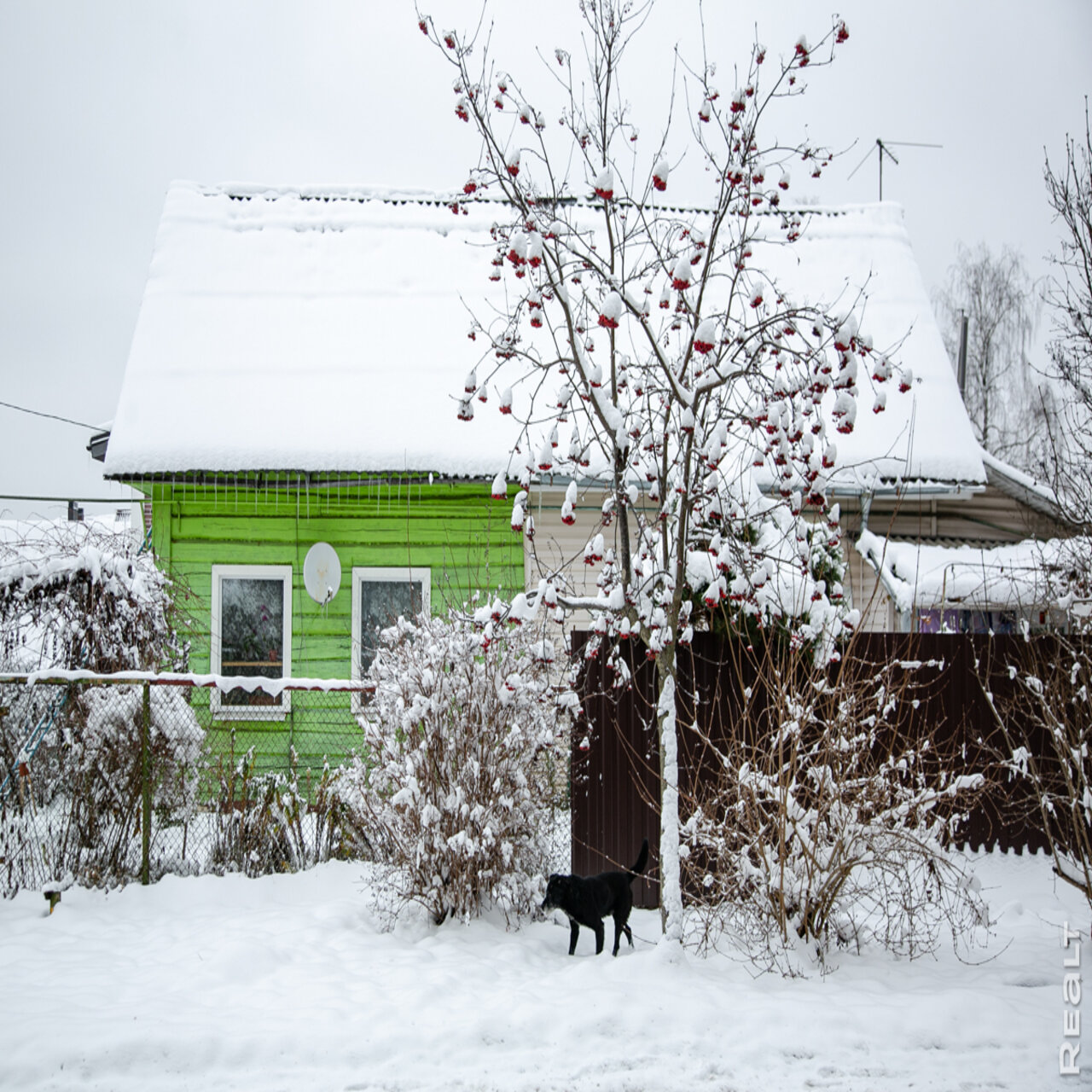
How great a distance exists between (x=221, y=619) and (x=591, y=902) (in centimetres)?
604

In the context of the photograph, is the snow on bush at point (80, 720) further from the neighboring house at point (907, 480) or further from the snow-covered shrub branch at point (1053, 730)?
the snow-covered shrub branch at point (1053, 730)

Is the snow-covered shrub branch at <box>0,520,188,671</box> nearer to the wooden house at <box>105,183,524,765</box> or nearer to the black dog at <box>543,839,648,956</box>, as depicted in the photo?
the wooden house at <box>105,183,524,765</box>

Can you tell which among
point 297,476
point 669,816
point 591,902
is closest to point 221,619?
point 297,476

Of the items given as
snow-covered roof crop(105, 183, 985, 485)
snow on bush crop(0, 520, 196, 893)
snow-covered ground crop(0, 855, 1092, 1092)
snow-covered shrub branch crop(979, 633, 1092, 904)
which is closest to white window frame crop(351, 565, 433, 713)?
snow-covered roof crop(105, 183, 985, 485)

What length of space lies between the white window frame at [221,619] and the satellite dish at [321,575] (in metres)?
0.22

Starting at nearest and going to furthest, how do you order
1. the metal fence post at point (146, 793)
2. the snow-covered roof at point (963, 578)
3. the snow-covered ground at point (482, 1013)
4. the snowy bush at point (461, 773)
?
the snow-covered ground at point (482, 1013) < the snowy bush at point (461, 773) < the metal fence post at point (146, 793) < the snow-covered roof at point (963, 578)

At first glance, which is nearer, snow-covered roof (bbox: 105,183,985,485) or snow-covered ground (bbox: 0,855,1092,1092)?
snow-covered ground (bbox: 0,855,1092,1092)

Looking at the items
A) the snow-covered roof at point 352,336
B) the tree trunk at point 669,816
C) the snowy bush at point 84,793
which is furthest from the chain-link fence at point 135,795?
the snow-covered roof at point 352,336

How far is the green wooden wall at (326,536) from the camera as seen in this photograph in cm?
998

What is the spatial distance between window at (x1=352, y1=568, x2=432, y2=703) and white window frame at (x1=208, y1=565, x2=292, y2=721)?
67cm

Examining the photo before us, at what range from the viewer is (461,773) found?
5.77m

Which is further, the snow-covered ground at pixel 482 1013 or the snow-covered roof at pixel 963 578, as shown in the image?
the snow-covered roof at pixel 963 578

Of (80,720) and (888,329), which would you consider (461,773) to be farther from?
(888,329)

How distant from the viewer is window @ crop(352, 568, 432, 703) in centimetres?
1008
